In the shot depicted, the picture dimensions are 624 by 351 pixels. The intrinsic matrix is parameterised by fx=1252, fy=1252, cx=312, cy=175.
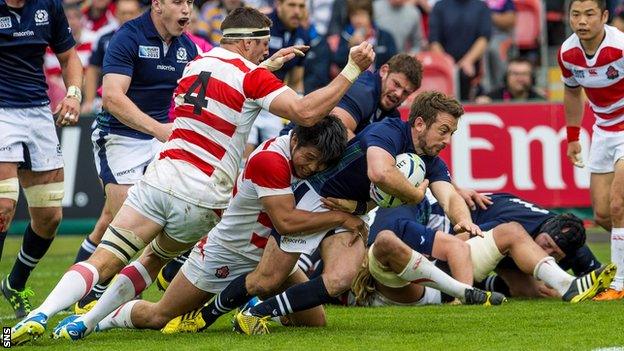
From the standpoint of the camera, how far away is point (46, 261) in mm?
13469

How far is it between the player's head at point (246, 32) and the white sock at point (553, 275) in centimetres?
294

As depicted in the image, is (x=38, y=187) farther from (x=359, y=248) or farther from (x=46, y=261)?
(x=46, y=261)

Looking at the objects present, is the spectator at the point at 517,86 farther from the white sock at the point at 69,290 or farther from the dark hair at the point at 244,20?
the white sock at the point at 69,290

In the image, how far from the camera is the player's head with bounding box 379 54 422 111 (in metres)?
9.74

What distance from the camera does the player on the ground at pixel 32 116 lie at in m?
8.63

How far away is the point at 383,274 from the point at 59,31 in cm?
300

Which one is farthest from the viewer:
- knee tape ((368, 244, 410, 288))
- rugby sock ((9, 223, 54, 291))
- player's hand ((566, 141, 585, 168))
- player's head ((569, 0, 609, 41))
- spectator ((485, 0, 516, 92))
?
spectator ((485, 0, 516, 92))

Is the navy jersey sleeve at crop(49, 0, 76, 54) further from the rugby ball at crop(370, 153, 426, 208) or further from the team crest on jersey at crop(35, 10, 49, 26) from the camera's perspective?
the rugby ball at crop(370, 153, 426, 208)

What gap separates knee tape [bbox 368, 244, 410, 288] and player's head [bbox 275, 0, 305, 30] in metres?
4.54

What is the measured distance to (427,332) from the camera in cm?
797

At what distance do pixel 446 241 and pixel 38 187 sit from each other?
10.3 ft

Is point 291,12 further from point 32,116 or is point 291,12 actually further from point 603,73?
point 32,116

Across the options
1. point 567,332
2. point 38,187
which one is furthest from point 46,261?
point 567,332

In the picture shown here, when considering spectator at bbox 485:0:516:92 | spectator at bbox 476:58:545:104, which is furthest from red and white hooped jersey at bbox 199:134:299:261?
spectator at bbox 485:0:516:92
